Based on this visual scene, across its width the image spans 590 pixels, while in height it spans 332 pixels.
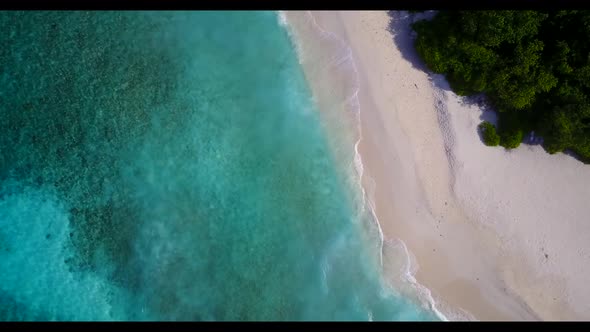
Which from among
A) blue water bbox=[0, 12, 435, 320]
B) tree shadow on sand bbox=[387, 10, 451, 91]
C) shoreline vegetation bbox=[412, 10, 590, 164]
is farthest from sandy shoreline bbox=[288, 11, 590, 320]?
blue water bbox=[0, 12, 435, 320]

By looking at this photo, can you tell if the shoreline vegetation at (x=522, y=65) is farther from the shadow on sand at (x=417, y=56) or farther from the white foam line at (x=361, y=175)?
the white foam line at (x=361, y=175)

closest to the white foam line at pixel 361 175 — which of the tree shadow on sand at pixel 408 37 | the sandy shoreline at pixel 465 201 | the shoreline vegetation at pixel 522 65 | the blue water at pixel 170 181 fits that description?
the sandy shoreline at pixel 465 201

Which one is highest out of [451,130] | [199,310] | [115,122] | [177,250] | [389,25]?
[389,25]

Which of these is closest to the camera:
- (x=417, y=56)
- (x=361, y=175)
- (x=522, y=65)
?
(x=522, y=65)

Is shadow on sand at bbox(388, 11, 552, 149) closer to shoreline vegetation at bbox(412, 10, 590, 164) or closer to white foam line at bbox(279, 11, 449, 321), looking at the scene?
shoreline vegetation at bbox(412, 10, 590, 164)

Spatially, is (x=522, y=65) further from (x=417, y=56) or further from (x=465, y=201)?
(x=465, y=201)

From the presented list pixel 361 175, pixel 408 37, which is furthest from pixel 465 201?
pixel 408 37
